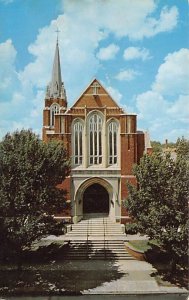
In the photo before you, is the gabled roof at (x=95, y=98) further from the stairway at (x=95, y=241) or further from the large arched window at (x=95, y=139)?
the stairway at (x=95, y=241)

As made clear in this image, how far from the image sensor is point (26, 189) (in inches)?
403

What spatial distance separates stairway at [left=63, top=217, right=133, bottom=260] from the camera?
41.9 ft

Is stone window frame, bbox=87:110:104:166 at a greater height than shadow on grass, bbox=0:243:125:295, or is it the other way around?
stone window frame, bbox=87:110:104:166

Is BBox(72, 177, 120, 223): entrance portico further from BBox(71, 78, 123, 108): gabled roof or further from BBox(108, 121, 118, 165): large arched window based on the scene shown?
BBox(71, 78, 123, 108): gabled roof

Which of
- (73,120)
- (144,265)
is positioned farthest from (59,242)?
(73,120)

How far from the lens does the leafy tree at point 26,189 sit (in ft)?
32.2

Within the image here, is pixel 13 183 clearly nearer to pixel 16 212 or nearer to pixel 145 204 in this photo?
pixel 16 212

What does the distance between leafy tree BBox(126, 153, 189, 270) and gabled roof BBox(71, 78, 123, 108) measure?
21.2 ft

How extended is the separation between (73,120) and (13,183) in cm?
722

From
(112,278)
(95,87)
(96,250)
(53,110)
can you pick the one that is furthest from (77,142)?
(112,278)

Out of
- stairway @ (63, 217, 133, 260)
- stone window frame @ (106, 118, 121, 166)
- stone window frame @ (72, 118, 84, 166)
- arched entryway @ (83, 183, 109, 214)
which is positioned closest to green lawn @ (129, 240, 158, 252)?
stairway @ (63, 217, 133, 260)

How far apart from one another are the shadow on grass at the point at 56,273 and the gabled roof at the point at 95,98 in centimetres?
681

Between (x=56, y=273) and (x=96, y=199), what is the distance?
6.36m

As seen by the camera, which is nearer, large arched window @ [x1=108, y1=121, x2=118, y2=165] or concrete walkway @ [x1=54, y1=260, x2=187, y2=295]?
concrete walkway @ [x1=54, y1=260, x2=187, y2=295]
